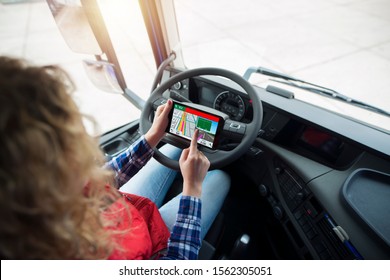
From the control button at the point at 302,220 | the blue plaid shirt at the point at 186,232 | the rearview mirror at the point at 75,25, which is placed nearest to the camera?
the blue plaid shirt at the point at 186,232

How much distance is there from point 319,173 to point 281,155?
189 millimetres

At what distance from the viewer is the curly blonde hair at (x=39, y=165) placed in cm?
36

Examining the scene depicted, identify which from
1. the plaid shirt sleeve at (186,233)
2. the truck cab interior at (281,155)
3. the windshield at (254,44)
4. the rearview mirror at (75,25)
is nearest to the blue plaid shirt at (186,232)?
the plaid shirt sleeve at (186,233)

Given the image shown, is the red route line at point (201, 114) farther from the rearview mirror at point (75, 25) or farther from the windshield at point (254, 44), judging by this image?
the rearview mirror at point (75, 25)

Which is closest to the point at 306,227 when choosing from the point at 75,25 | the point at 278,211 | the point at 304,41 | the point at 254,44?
the point at 278,211

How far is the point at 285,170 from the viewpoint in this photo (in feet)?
3.71

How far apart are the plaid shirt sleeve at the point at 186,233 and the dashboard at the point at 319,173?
50 cm

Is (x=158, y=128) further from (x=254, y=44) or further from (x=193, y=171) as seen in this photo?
(x=254, y=44)

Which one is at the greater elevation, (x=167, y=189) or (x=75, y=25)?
(x=75, y=25)

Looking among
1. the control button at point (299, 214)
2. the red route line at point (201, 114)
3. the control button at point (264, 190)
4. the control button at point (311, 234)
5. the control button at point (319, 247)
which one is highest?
the red route line at point (201, 114)

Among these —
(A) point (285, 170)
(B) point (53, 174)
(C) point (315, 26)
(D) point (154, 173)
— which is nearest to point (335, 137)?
(A) point (285, 170)

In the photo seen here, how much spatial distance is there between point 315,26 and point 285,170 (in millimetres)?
2173

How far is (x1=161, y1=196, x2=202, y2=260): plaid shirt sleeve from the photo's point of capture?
0.81m

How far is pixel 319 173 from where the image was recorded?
98cm
